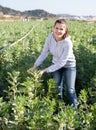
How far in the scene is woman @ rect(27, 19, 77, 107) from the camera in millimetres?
5730

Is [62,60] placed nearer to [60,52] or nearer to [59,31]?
[60,52]

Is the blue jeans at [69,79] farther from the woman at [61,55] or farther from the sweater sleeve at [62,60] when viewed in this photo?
the sweater sleeve at [62,60]

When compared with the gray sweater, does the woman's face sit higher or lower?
higher

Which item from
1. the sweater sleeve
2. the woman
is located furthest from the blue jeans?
the sweater sleeve

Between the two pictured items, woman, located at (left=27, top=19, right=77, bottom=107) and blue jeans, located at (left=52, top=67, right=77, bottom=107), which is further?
blue jeans, located at (left=52, top=67, right=77, bottom=107)

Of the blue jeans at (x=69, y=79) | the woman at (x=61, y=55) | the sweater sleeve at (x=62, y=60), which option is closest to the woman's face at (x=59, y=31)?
the woman at (x=61, y=55)

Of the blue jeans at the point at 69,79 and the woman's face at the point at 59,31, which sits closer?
the woman's face at the point at 59,31

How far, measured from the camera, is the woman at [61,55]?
18.8 feet

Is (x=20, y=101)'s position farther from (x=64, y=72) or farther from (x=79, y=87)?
(x=79, y=87)

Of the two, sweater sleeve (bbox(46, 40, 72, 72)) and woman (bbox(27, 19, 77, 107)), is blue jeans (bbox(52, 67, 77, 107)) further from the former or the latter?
sweater sleeve (bbox(46, 40, 72, 72))

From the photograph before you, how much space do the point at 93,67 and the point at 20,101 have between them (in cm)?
341

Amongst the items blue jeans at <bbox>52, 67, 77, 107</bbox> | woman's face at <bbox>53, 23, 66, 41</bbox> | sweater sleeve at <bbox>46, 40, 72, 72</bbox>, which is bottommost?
blue jeans at <bbox>52, 67, 77, 107</bbox>

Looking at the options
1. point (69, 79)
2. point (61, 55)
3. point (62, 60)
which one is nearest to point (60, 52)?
point (61, 55)

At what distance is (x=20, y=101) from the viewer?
4414 mm
